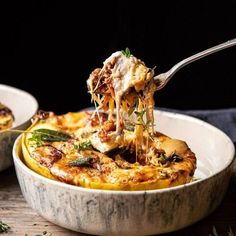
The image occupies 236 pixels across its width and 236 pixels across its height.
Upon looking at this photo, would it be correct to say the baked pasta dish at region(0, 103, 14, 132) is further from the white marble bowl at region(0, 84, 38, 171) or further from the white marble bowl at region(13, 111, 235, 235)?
the white marble bowl at region(13, 111, 235, 235)

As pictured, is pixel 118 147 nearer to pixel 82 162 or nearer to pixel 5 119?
pixel 82 162

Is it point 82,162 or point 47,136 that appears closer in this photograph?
point 82,162

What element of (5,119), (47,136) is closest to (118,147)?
(47,136)

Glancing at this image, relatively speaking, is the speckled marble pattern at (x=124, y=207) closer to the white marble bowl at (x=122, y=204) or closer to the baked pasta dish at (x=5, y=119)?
the white marble bowl at (x=122, y=204)

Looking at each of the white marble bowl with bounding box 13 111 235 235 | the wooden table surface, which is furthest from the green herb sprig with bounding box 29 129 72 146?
the wooden table surface

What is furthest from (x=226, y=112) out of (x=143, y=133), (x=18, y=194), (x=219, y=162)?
(x=18, y=194)

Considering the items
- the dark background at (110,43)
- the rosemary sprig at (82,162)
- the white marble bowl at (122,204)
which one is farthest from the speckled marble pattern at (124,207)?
the dark background at (110,43)
